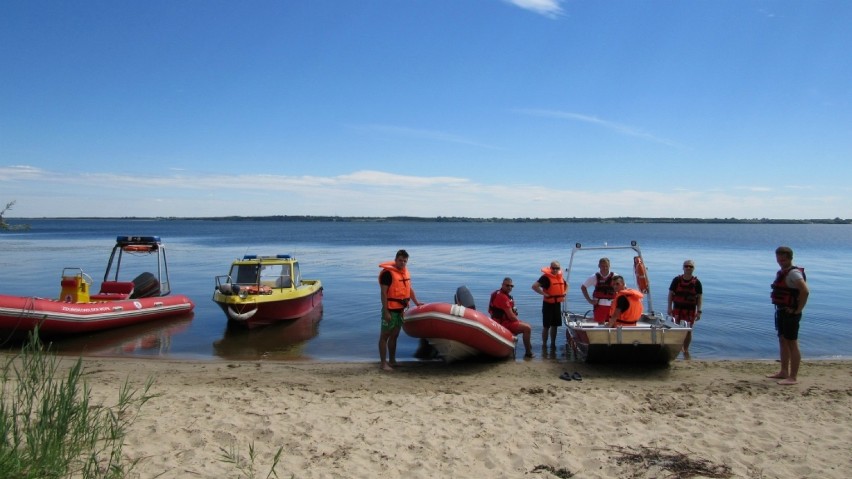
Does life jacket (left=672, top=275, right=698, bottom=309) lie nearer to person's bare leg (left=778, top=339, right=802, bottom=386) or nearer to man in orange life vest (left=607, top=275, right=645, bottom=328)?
man in orange life vest (left=607, top=275, right=645, bottom=328)

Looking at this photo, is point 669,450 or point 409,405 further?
point 409,405

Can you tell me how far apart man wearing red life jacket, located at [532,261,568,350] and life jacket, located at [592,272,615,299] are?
1.65 feet

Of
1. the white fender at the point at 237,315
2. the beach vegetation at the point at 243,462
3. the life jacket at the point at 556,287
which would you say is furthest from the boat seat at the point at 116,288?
the beach vegetation at the point at 243,462

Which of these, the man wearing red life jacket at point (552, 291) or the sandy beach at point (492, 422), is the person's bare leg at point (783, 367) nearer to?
the sandy beach at point (492, 422)

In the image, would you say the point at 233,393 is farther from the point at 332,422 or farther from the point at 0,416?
the point at 0,416

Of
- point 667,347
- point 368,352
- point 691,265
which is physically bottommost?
point 368,352

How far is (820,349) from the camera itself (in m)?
11.1

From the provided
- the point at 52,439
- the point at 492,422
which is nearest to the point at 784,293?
the point at 492,422

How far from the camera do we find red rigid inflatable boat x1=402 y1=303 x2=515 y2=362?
26.7 feet

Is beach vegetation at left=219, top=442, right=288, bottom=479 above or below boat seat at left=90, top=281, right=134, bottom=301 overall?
below

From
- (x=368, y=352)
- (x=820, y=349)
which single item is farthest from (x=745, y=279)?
(x=368, y=352)

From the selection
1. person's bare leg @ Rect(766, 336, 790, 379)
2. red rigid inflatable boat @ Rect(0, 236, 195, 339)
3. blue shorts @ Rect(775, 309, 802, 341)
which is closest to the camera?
blue shorts @ Rect(775, 309, 802, 341)

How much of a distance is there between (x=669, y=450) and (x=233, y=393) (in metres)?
4.59

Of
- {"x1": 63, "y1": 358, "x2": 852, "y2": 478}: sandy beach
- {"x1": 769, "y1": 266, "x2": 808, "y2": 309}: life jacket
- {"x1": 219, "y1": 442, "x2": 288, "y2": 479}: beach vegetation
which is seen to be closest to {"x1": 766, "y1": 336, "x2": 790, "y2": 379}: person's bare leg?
{"x1": 63, "y1": 358, "x2": 852, "y2": 478}: sandy beach
